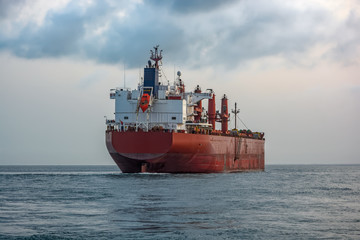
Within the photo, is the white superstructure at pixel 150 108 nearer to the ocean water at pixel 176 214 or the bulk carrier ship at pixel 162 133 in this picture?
the bulk carrier ship at pixel 162 133

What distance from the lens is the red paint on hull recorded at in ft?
172

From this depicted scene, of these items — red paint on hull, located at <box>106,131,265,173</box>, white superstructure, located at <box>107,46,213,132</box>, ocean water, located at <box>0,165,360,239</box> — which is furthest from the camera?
white superstructure, located at <box>107,46,213,132</box>

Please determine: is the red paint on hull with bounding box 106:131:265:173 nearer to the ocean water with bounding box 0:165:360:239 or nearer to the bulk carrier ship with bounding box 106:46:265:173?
the bulk carrier ship with bounding box 106:46:265:173

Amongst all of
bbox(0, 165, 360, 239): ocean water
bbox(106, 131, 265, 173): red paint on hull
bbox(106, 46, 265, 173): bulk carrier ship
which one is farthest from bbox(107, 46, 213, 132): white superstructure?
bbox(0, 165, 360, 239): ocean water

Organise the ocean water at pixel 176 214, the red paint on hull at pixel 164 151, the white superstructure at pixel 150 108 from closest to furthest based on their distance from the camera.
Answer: the ocean water at pixel 176 214 → the red paint on hull at pixel 164 151 → the white superstructure at pixel 150 108

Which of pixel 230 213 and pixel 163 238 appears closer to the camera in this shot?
pixel 163 238

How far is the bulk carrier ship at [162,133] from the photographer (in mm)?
52594

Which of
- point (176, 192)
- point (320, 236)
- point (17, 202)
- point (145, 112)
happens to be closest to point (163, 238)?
point (320, 236)

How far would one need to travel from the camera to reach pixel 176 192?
36656 mm

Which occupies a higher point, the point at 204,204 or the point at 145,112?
the point at 145,112

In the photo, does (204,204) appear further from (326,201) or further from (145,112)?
(145,112)

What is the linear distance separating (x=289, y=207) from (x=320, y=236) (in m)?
8.88

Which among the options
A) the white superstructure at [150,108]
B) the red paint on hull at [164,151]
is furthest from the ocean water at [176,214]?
the white superstructure at [150,108]

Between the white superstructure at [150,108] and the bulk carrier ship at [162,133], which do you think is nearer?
the bulk carrier ship at [162,133]
